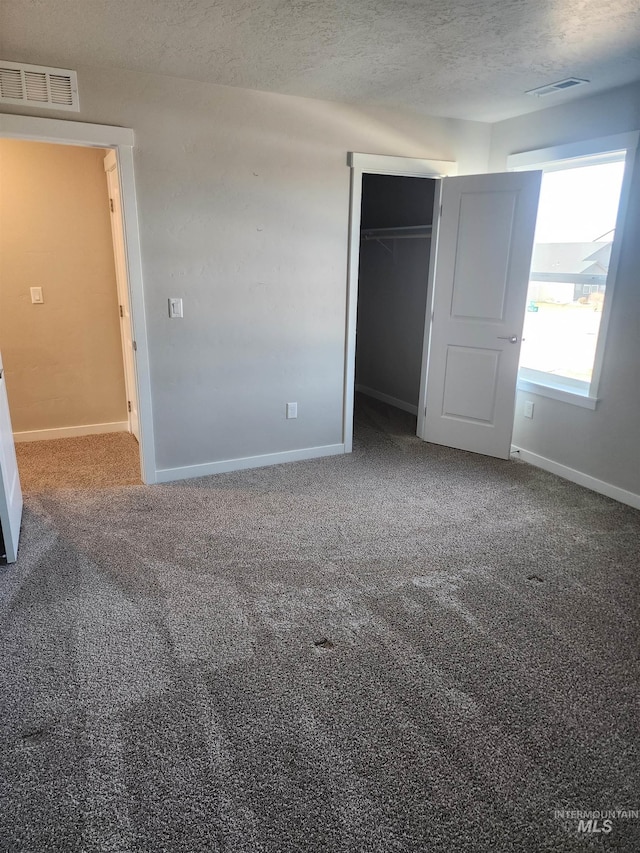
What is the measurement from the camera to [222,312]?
3.86 meters

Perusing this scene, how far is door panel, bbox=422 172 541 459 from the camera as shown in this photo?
13.5 ft

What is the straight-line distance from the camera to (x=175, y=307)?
12.2ft

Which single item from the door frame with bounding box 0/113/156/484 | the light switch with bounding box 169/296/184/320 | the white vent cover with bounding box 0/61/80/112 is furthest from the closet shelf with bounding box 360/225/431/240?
the white vent cover with bounding box 0/61/80/112

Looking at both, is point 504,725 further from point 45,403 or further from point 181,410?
point 45,403

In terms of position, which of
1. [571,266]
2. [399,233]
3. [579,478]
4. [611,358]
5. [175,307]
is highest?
[399,233]

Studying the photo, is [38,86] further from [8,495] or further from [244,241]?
[8,495]

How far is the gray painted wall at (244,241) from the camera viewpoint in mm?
3455

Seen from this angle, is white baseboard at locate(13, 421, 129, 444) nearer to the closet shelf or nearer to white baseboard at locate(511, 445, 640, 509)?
the closet shelf

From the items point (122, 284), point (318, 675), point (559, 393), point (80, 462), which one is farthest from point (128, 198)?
point (559, 393)

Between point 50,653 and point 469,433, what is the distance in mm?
3431

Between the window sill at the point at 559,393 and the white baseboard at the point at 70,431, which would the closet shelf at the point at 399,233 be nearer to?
the window sill at the point at 559,393

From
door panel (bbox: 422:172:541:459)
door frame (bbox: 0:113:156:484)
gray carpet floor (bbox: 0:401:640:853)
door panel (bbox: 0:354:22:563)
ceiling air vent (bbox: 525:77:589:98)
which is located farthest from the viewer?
door panel (bbox: 422:172:541:459)

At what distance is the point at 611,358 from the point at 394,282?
2.67 metres

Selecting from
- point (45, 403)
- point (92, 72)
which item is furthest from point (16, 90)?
point (45, 403)
